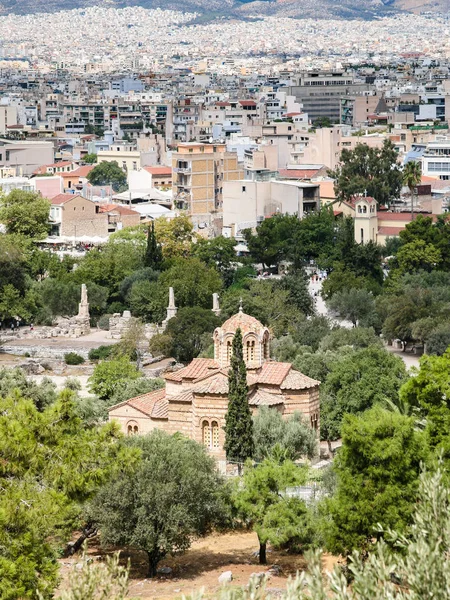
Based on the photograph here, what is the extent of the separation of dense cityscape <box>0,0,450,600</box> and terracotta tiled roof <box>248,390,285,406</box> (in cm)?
11

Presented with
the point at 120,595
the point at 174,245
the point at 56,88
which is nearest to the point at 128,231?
the point at 174,245

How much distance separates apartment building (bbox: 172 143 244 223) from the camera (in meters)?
77.4

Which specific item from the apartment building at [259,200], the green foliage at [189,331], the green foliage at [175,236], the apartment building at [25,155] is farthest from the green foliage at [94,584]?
the apartment building at [25,155]

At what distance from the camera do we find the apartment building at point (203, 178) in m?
77.4

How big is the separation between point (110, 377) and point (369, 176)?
39.4m

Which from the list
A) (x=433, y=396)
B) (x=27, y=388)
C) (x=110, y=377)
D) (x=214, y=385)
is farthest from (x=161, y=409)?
(x=433, y=396)

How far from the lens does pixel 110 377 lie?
4222 centimetres

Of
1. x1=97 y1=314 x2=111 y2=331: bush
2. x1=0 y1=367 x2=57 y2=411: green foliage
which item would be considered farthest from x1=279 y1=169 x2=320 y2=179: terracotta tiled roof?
x1=0 y1=367 x2=57 y2=411: green foliage

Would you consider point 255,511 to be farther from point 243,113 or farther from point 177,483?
point 243,113

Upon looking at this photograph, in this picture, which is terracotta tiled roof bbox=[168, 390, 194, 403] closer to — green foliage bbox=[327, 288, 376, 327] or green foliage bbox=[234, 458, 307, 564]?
green foliage bbox=[234, 458, 307, 564]

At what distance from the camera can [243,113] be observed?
4766 inches

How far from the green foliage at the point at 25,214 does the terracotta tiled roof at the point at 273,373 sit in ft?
109

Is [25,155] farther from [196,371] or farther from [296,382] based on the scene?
[296,382]

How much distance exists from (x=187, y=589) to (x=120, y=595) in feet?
26.0
